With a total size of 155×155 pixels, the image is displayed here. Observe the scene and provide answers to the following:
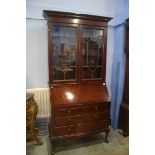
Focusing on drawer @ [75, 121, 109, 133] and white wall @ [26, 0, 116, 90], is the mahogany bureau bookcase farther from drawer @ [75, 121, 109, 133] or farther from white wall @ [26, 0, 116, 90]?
white wall @ [26, 0, 116, 90]

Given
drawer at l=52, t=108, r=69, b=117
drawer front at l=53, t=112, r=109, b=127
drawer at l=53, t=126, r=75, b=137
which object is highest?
drawer at l=52, t=108, r=69, b=117

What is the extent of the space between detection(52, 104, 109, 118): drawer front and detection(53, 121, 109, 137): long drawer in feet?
0.62

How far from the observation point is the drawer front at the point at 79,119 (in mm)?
2203

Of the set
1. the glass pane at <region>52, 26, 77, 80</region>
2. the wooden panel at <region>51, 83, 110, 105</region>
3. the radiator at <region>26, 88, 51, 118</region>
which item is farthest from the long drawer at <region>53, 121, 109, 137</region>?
the glass pane at <region>52, 26, 77, 80</region>

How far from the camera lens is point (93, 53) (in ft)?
8.54

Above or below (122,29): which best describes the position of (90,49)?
below

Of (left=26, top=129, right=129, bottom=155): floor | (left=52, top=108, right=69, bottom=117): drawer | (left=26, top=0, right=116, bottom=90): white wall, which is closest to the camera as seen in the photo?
(left=52, top=108, right=69, bottom=117): drawer

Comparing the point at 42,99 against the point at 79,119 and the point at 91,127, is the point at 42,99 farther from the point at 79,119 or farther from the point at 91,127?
the point at 91,127

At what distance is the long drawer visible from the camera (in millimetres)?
2229
